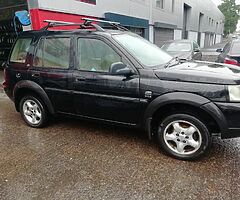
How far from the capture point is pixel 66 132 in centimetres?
448

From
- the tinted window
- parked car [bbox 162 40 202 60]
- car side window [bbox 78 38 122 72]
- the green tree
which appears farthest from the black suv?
the green tree

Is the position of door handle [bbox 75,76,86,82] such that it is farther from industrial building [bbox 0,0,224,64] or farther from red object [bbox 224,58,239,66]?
industrial building [bbox 0,0,224,64]

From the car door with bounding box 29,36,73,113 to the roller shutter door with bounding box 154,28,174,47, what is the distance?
627 inches

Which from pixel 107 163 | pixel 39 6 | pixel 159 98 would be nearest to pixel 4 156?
pixel 107 163

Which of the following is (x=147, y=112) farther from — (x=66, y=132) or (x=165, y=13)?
(x=165, y=13)

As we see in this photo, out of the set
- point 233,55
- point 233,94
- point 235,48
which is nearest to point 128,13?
point 235,48

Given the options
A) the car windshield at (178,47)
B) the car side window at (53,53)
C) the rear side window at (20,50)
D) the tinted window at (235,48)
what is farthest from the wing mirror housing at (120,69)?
the car windshield at (178,47)

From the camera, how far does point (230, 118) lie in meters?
3.04

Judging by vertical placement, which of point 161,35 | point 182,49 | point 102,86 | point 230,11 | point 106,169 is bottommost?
point 106,169

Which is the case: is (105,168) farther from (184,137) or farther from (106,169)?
(184,137)

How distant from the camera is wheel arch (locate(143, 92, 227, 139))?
3068 mm

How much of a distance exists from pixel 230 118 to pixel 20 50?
3763 mm

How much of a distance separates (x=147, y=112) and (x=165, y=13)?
65.2ft

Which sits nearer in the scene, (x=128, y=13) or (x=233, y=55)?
(x=233, y=55)
